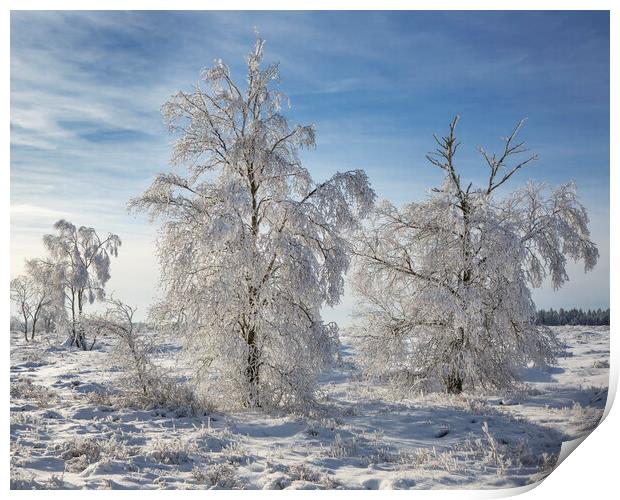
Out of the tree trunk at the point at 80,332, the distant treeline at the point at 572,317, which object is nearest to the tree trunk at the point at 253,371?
the tree trunk at the point at 80,332

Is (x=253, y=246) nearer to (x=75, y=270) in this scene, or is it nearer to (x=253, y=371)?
(x=253, y=371)

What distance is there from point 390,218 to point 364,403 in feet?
13.2

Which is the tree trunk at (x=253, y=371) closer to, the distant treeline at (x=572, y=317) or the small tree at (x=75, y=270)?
the distant treeline at (x=572, y=317)

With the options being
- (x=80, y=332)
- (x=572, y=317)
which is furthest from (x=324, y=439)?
(x=80, y=332)

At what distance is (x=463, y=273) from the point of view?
998 centimetres

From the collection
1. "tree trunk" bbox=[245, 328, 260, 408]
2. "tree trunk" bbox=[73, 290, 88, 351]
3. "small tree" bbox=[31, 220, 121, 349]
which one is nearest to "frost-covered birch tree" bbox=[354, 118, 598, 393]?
"tree trunk" bbox=[245, 328, 260, 408]

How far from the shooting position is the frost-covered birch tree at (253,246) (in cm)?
830

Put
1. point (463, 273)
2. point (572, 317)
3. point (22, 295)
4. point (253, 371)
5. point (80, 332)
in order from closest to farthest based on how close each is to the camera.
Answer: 1. point (572, 317)
2. point (253, 371)
3. point (80, 332)
4. point (463, 273)
5. point (22, 295)

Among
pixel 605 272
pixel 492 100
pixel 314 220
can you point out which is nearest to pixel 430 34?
pixel 492 100

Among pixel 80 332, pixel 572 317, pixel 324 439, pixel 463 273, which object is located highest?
pixel 463 273

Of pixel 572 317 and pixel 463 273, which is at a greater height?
pixel 463 273

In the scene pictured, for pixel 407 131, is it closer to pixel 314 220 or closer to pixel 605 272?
pixel 314 220

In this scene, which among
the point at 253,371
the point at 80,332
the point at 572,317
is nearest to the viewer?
the point at 572,317

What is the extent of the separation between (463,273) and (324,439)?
4.85m
